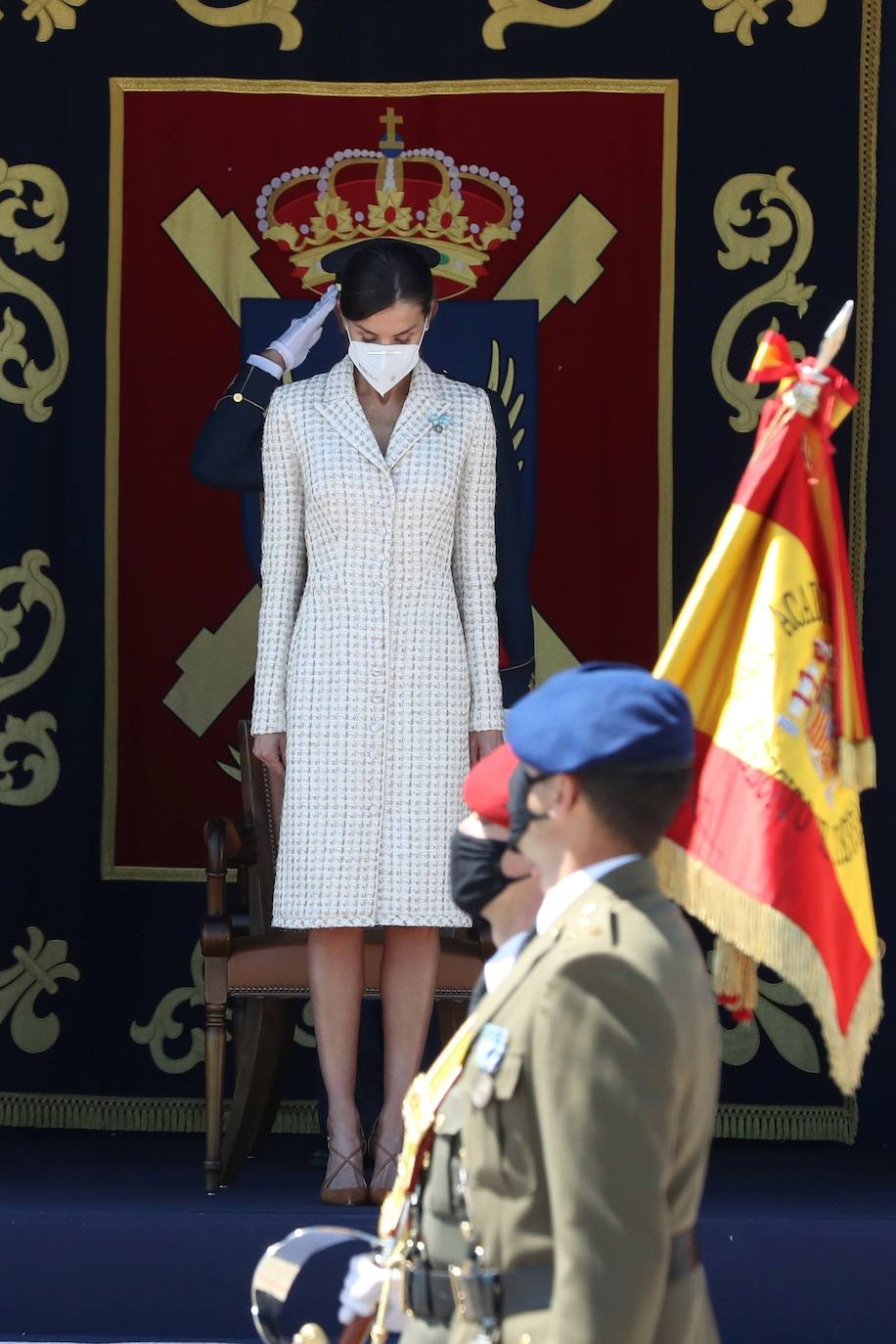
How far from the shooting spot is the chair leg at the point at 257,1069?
4613 millimetres

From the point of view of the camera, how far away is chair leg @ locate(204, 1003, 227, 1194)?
4367 millimetres

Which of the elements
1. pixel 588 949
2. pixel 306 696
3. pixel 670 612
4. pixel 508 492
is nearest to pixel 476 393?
pixel 508 492

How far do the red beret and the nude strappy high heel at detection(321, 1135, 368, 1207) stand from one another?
1790 mm

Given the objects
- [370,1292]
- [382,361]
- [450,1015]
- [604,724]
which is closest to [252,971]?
[450,1015]

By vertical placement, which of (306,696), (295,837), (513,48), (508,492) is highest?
(513,48)

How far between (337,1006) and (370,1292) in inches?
81.3

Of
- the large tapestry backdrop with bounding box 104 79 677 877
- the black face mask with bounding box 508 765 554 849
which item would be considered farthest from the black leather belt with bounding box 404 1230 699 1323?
the large tapestry backdrop with bounding box 104 79 677 877

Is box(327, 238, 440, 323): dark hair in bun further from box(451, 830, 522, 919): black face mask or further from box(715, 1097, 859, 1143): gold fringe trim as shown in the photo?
box(715, 1097, 859, 1143): gold fringe trim

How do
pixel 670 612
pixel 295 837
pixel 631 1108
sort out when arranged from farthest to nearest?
pixel 670 612
pixel 295 837
pixel 631 1108

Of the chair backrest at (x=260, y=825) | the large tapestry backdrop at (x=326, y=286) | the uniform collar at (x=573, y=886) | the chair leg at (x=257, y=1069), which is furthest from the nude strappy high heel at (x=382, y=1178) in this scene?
the uniform collar at (x=573, y=886)

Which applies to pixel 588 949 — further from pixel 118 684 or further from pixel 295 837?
pixel 118 684

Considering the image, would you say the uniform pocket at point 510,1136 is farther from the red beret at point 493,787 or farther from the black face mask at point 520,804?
the red beret at point 493,787

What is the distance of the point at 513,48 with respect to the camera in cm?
534

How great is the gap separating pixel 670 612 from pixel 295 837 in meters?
1.41
